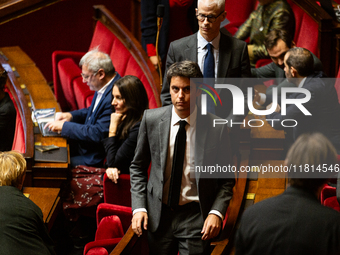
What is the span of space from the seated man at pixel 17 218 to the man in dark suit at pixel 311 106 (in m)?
1.35

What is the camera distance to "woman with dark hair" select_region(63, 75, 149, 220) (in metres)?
2.45

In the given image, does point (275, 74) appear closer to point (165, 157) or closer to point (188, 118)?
point (188, 118)

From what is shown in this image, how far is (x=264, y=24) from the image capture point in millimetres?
3801

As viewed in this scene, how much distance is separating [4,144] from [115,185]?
3.27 feet

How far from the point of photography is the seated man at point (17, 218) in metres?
1.68

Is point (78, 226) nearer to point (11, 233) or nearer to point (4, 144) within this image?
point (4, 144)

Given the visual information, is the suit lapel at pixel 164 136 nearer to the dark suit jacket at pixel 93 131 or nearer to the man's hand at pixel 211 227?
the man's hand at pixel 211 227

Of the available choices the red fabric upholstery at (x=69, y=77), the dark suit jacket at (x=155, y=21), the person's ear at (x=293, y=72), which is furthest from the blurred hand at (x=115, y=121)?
the red fabric upholstery at (x=69, y=77)

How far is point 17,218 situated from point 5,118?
135 centimetres

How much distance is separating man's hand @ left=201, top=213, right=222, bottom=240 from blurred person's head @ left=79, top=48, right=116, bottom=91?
1.71 metres

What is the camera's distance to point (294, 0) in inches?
157

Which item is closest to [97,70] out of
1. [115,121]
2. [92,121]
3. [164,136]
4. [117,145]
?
[92,121]

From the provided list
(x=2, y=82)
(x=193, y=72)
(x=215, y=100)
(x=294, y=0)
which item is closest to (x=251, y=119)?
(x=215, y=100)

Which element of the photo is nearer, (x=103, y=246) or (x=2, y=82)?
(x=103, y=246)
